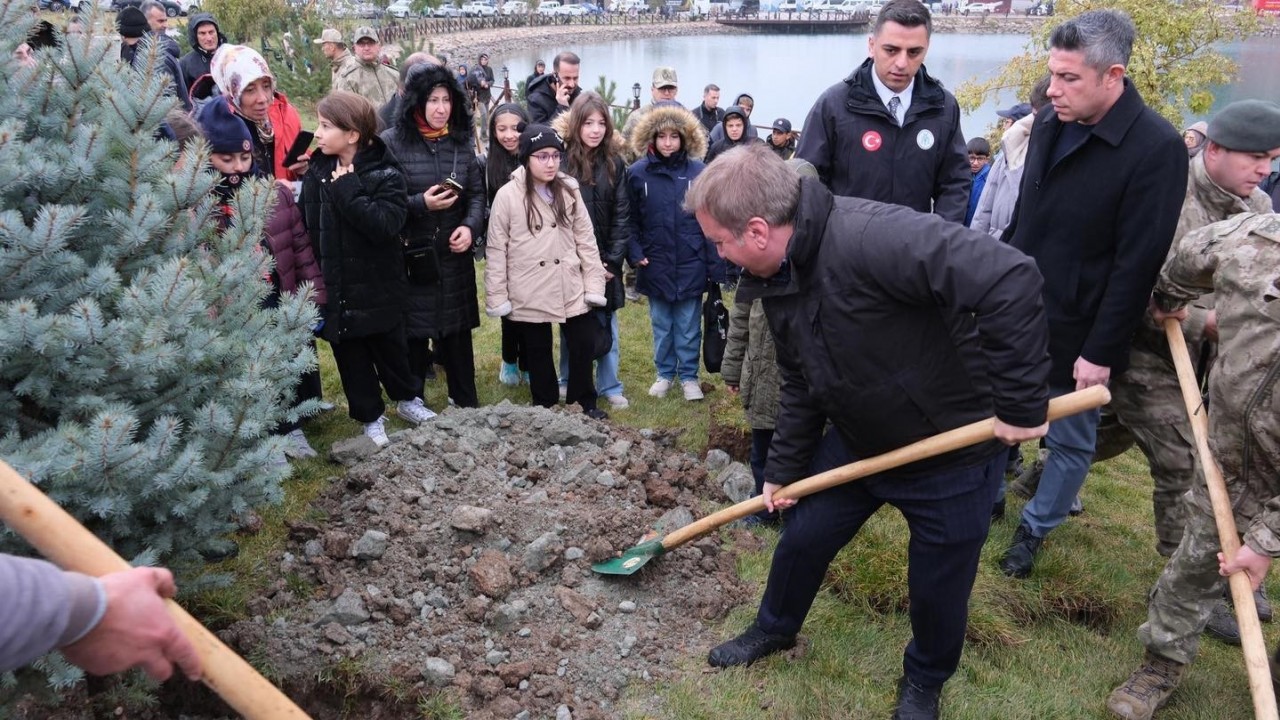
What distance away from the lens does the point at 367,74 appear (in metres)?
9.12

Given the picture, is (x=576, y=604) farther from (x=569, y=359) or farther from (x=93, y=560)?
(x=569, y=359)

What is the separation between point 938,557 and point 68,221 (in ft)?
9.17

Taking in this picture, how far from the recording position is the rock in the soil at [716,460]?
5.05 metres

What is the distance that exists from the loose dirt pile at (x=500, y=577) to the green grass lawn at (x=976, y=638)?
0.47 ft

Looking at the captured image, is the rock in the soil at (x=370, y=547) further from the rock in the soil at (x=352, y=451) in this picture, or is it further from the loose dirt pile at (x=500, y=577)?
the rock in the soil at (x=352, y=451)

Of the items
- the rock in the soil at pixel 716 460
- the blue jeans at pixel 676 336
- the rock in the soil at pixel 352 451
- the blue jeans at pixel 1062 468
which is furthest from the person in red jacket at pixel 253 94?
the blue jeans at pixel 1062 468

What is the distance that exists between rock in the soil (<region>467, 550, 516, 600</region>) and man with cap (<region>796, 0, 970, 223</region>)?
2430mm

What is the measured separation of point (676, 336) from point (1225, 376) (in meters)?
3.86

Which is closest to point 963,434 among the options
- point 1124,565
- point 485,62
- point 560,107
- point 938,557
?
point 938,557

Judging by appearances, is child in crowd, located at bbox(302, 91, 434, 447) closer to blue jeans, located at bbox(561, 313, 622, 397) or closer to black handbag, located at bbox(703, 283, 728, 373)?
blue jeans, located at bbox(561, 313, 622, 397)

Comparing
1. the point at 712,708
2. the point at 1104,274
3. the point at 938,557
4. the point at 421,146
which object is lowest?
the point at 712,708

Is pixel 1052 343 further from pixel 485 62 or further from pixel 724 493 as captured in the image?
pixel 485 62

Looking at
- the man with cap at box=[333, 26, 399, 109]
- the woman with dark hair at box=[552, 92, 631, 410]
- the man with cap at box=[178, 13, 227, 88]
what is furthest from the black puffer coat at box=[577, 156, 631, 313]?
the man with cap at box=[178, 13, 227, 88]

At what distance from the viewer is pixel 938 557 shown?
293cm
